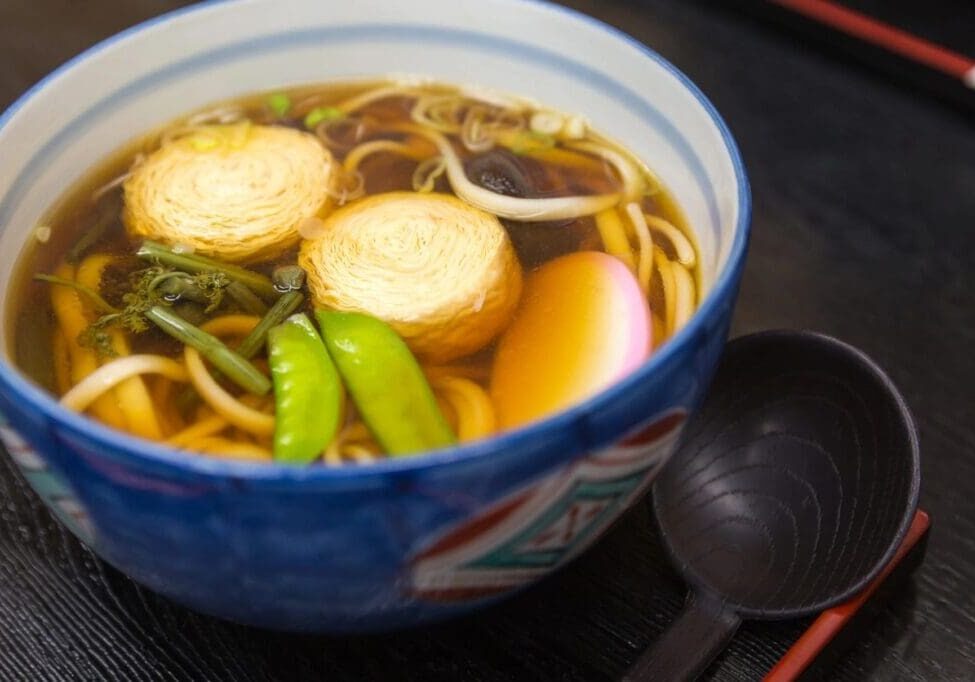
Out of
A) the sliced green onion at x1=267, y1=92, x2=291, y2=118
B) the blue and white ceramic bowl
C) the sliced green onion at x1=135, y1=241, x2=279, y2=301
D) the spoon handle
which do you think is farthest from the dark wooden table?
the sliced green onion at x1=267, y1=92, x2=291, y2=118

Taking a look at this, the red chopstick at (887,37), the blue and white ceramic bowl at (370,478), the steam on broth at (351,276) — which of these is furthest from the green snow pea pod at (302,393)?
the red chopstick at (887,37)

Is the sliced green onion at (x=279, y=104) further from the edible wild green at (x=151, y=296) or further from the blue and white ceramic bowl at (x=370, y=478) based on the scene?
the edible wild green at (x=151, y=296)

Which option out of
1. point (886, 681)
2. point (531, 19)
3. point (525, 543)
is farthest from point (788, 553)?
point (531, 19)

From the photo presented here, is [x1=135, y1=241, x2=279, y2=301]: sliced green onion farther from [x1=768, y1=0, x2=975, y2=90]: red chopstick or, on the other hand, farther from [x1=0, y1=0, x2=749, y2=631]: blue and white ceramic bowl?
[x1=768, y1=0, x2=975, y2=90]: red chopstick

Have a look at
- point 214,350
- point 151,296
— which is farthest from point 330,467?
point 151,296

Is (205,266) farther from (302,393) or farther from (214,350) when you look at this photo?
(302,393)

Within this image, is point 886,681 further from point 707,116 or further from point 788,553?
point 707,116
